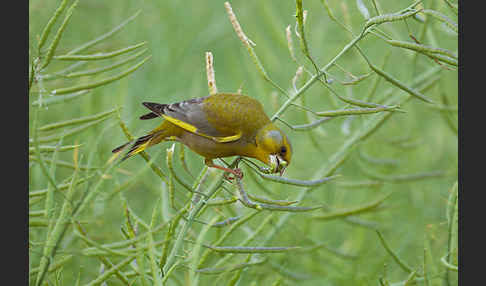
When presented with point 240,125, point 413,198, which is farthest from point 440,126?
point 240,125

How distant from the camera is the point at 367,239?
8.06ft

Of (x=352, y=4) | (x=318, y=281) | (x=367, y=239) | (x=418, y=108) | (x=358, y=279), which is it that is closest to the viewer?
(x=358, y=279)

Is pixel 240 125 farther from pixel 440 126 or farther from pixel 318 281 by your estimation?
pixel 440 126

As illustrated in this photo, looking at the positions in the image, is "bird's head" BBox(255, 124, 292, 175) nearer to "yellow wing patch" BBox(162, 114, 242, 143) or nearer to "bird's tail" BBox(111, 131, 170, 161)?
"yellow wing patch" BBox(162, 114, 242, 143)

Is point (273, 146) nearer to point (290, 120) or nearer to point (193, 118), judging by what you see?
point (193, 118)

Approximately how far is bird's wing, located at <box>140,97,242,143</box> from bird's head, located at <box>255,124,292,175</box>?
0.07 meters

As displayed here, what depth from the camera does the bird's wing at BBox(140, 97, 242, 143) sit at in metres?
1.52

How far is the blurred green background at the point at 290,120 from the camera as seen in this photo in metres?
2.11

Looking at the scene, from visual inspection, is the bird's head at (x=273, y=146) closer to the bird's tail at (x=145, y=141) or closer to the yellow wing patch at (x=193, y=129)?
the yellow wing patch at (x=193, y=129)

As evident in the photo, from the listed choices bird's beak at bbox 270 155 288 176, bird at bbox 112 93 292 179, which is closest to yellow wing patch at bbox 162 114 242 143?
bird at bbox 112 93 292 179

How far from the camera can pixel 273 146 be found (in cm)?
147

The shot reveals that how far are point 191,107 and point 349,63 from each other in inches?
60.3

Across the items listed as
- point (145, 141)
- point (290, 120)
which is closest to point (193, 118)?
point (145, 141)

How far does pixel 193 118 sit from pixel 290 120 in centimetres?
146
